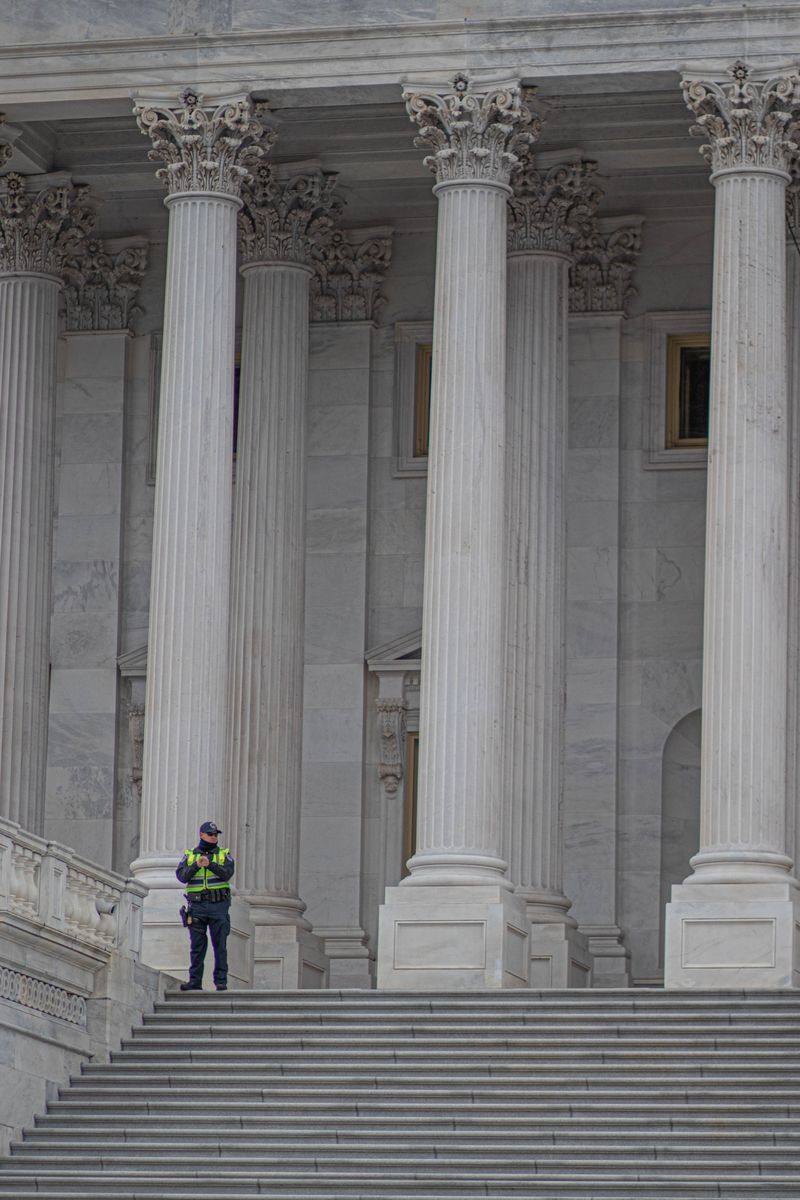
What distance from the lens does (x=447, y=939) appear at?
154 feet

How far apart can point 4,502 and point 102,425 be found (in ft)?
18.8

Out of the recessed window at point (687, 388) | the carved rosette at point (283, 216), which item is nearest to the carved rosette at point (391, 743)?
the recessed window at point (687, 388)

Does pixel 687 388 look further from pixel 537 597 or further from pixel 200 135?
pixel 200 135

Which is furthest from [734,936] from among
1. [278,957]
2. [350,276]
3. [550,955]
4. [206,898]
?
[350,276]

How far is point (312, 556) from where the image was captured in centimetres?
5922

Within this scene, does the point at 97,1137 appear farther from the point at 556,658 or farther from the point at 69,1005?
the point at 556,658

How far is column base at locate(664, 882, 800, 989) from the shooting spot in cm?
4538

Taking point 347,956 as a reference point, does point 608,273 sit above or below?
above

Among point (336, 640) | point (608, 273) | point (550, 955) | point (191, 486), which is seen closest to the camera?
point (191, 486)

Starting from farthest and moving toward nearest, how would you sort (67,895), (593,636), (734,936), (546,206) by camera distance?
(593,636), (546,206), (734,936), (67,895)

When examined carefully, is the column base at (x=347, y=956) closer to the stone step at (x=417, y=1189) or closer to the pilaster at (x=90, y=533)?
the pilaster at (x=90, y=533)

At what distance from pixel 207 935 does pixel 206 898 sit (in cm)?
76

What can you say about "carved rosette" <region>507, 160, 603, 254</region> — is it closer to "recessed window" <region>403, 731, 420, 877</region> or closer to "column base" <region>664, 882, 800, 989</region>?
"recessed window" <region>403, 731, 420, 877</region>

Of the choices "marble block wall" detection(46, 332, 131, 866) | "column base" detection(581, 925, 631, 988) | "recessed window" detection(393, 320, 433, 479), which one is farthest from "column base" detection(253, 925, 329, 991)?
"recessed window" detection(393, 320, 433, 479)
